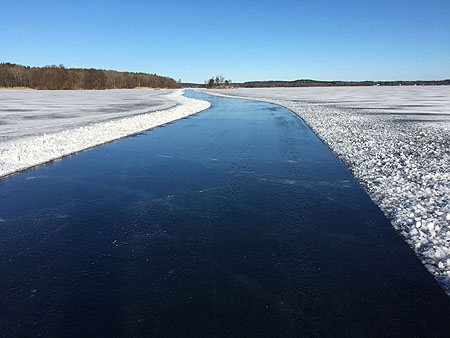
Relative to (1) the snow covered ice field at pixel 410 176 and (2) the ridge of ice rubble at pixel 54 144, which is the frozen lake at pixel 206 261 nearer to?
(1) the snow covered ice field at pixel 410 176

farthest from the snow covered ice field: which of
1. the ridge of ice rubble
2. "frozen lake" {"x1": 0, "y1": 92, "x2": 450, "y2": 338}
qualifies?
the ridge of ice rubble

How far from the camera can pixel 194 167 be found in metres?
8.91

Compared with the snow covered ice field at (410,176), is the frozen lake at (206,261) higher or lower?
lower

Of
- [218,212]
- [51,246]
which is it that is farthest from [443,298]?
[51,246]

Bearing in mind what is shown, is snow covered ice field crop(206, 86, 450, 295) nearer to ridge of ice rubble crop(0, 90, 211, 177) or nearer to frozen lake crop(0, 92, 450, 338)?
frozen lake crop(0, 92, 450, 338)

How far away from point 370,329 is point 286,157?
746 cm

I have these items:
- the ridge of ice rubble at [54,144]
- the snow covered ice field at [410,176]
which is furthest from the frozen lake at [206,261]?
the ridge of ice rubble at [54,144]

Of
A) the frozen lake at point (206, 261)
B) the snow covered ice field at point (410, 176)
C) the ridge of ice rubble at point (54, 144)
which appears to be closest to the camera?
the frozen lake at point (206, 261)

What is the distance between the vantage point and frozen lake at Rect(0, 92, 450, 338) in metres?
3.01

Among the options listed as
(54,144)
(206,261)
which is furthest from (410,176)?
(54,144)

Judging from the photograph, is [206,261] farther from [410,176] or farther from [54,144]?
[54,144]

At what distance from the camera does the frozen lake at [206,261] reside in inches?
118

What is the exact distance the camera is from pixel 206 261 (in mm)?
4055

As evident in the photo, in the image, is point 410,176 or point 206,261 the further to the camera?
point 410,176
